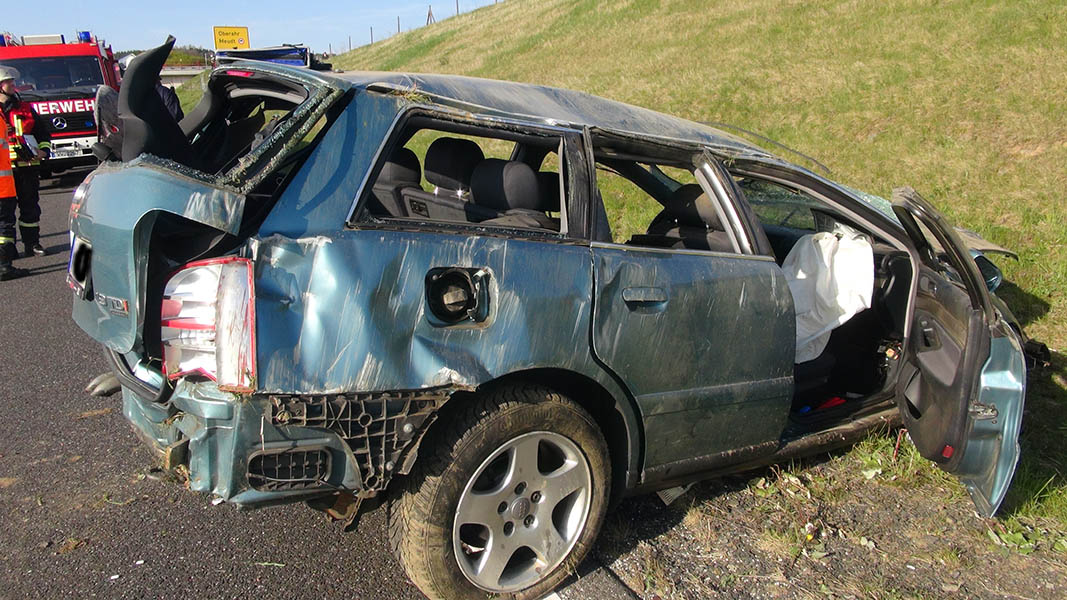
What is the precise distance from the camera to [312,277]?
218 cm

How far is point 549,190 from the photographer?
3227 millimetres

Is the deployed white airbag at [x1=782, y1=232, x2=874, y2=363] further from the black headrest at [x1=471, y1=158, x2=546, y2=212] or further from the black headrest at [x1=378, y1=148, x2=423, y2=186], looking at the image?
the black headrest at [x1=378, y1=148, x2=423, y2=186]

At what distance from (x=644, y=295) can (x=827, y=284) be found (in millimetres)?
1408

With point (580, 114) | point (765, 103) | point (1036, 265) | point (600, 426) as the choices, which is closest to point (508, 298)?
point (600, 426)

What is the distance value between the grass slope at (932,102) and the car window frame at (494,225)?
231 centimetres

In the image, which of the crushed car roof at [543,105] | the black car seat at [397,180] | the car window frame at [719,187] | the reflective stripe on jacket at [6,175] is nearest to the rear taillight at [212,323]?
the crushed car roof at [543,105]

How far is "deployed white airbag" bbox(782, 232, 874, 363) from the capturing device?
359 centimetres

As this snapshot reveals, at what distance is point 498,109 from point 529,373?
955mm

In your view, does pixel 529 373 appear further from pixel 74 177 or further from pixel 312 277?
pixel 74 177

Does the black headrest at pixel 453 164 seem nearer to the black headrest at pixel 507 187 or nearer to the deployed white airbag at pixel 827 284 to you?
the black headrest at pixel 507 187

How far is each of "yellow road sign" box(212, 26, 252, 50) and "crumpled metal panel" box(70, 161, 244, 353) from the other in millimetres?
31308

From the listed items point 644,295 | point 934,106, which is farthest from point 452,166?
point 934,106

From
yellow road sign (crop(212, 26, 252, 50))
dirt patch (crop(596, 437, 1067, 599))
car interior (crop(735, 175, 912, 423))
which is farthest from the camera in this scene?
yellow road sign (crop(212, 26, 252, 50))

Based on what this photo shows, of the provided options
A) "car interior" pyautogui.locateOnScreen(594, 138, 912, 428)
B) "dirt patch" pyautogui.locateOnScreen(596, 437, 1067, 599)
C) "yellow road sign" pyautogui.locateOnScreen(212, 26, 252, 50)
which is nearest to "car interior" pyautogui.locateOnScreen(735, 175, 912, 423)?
"car interior" pyautogui.locateOnScreen(594, 138, 912, 428)
